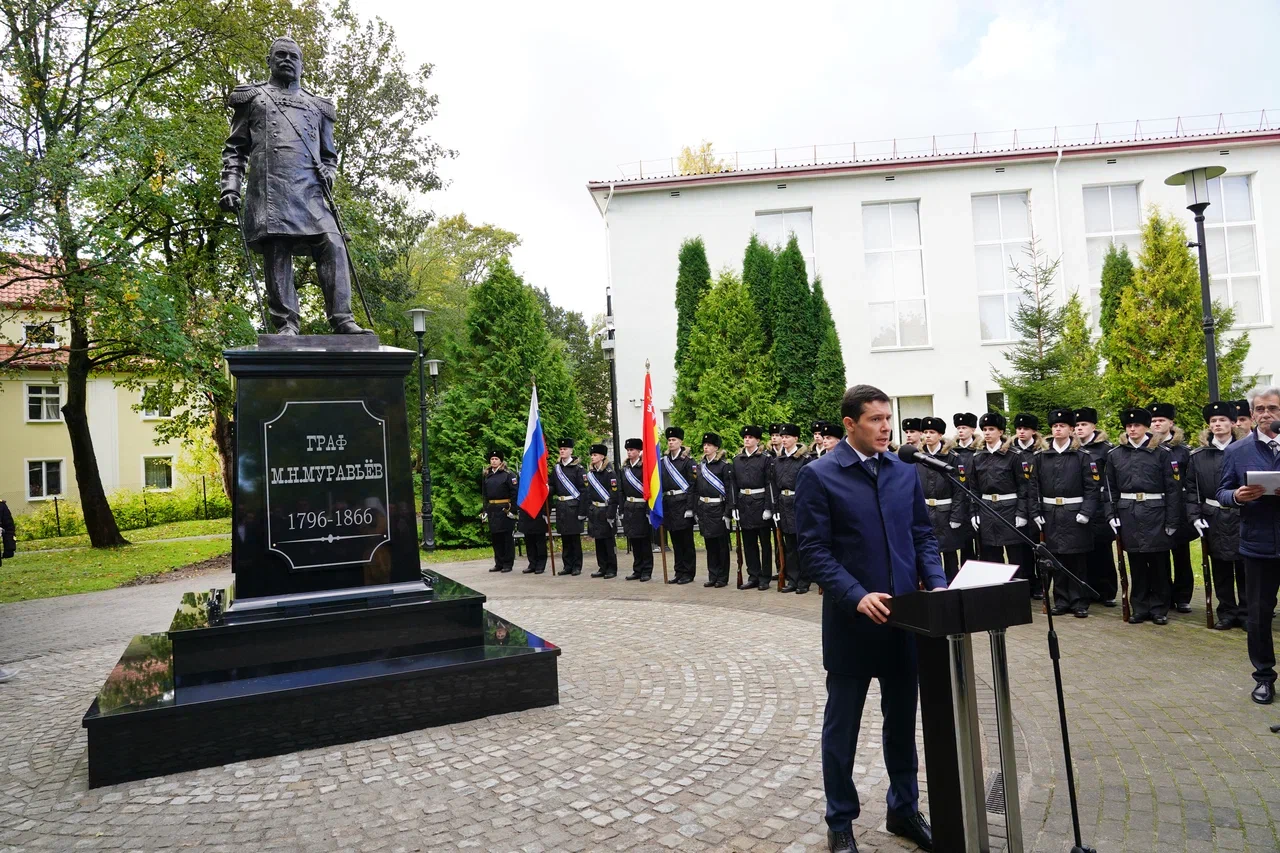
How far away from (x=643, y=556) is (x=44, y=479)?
1338 inches

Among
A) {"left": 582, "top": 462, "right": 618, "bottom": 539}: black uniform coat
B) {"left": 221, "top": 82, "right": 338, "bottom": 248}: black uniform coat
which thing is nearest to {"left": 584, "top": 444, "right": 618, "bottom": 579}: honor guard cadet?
{"left": 582, "top": 462, "right": 618, "bottom": 539}: black uniform coat

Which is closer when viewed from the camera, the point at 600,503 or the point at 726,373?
the point at 600,503

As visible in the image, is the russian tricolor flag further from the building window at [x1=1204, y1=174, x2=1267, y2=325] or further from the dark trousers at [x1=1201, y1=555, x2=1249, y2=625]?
the building window at [x1=1204, y1=174, x2=1267, y2=325]

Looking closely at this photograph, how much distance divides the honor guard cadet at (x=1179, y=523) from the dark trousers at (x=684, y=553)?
5.90 m

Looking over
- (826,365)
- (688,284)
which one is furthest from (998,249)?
(688,284)

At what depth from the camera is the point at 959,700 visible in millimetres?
2764

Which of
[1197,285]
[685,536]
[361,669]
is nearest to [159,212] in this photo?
[685,536]

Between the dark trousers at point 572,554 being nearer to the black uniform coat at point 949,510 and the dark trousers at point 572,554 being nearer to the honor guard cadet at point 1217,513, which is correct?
the black uniform coat at point 949,510

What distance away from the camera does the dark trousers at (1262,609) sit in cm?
479

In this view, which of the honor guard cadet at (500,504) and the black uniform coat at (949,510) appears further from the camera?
the honor guard cadet at (500,504)

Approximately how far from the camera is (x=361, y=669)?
16.1ft

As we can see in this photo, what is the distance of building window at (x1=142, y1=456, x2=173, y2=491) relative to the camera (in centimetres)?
3522

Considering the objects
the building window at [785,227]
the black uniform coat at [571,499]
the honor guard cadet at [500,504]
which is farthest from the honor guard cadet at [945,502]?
the building window at [785,227]

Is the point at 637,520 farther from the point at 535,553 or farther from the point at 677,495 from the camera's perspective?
the point at 535,553
